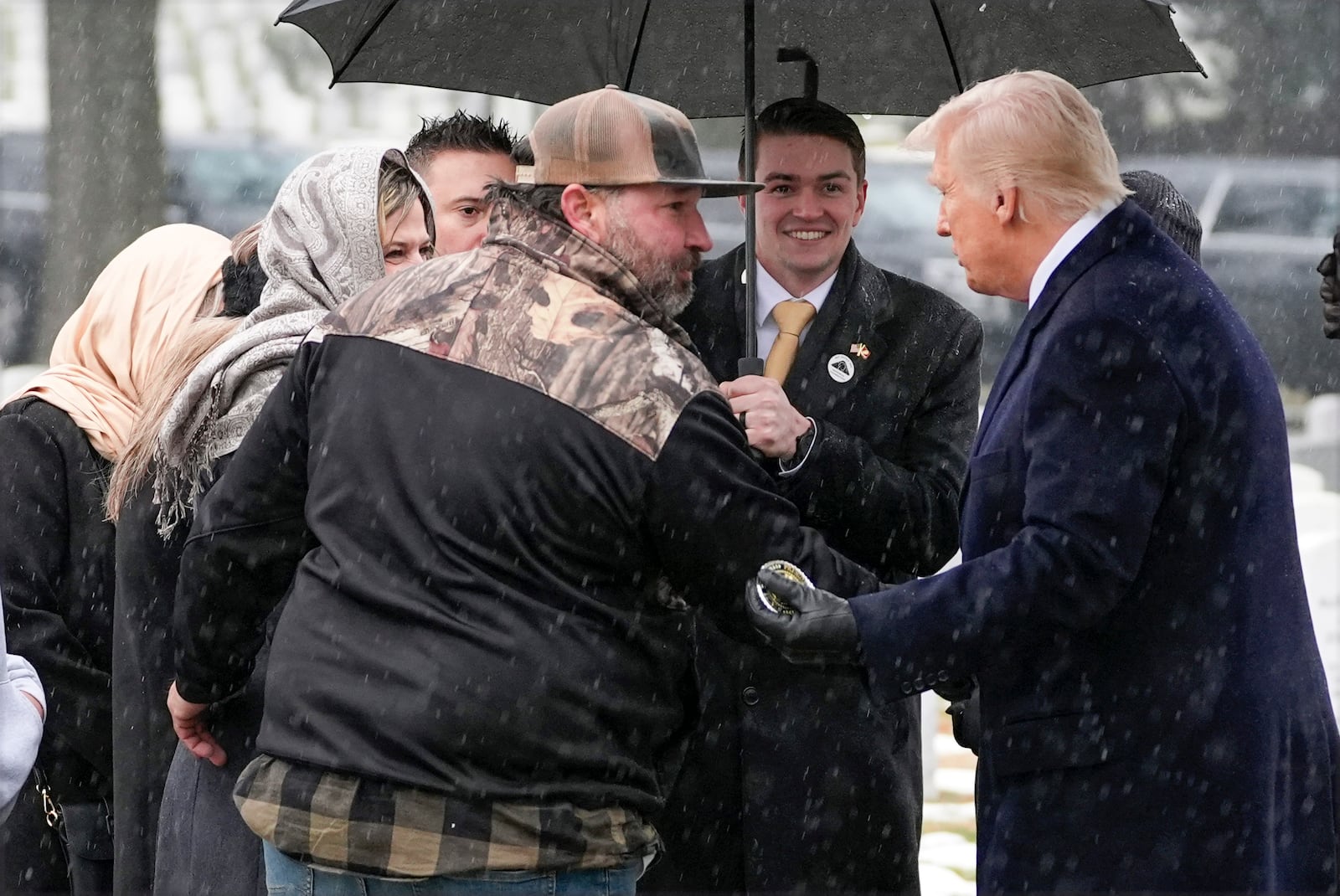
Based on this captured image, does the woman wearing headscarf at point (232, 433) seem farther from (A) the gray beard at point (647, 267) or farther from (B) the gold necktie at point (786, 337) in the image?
(B) the gold necktie at point (786, 337)

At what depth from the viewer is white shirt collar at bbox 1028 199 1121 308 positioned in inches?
115

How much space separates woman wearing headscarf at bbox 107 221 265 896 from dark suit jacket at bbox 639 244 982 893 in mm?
1122

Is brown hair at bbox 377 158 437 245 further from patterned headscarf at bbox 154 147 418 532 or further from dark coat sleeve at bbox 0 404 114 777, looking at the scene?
dark coat sleeve at bbox 0 404 114 777

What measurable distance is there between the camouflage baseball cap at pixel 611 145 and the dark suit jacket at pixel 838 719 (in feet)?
2.94

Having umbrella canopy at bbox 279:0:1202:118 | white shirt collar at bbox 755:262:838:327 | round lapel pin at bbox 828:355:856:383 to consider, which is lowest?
round lapel pin at bbox 828:355:856:383

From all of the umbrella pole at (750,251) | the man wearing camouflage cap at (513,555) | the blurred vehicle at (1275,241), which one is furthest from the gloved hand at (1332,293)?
the blurred vehicle at (1275,241)

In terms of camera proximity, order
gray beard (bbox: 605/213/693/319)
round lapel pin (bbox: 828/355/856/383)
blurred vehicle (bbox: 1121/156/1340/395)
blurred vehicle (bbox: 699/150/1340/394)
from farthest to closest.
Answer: blurred vehicle (bbox: 1121/156/1340/395) → blurred vehicle (bbox: 699/150/1340/394) → round lapel pin (bbox: 828/355/856/383) → gray beard (bbox: 605/213/693/319)

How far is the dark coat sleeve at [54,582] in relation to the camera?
11.9 feet

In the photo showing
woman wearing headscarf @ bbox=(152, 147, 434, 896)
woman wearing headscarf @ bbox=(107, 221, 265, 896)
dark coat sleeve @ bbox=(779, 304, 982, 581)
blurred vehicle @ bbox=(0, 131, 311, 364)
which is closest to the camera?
woman wearing headscarf @ bbox=(152, 147, 434, 896)

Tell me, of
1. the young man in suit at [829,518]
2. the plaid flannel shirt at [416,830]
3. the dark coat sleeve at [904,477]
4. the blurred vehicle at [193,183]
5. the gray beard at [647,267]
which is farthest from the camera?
the blurred vehicle at [193,183]

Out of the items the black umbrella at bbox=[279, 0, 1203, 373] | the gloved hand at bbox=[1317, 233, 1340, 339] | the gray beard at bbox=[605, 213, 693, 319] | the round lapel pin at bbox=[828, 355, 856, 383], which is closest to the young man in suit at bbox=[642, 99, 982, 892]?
the round lapel pin at bbox=[828, 355, 856, 383]

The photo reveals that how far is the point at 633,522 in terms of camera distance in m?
2.76

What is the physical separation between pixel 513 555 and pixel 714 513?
1.09 feet

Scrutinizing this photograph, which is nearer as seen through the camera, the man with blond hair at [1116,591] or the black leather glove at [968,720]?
the man with blond hair at [1116,591]
